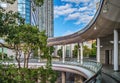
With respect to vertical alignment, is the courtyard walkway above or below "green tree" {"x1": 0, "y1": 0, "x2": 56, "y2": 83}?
below

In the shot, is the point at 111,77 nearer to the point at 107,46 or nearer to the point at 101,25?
the point at 101,25

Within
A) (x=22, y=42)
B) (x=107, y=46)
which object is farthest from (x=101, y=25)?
(x=107, y=46)

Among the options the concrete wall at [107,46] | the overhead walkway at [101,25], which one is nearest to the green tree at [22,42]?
the overhead walkway at [101,25]

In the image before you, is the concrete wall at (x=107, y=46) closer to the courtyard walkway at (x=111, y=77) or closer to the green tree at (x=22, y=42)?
the courtyard walkway at (x=111, y=77)

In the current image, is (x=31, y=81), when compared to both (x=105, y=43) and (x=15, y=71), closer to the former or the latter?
(x=15, y=71)

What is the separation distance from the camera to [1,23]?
547cm

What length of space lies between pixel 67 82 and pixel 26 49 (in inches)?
966

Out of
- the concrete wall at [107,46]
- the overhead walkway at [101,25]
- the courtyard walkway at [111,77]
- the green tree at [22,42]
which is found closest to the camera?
the green tree at [22,42]

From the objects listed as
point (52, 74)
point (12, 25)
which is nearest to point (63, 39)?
point (52, 74)

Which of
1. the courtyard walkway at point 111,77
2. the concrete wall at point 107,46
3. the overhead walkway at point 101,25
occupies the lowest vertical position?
the courtyard walkway at point 111,77

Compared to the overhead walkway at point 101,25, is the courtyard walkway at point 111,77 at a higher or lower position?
lower

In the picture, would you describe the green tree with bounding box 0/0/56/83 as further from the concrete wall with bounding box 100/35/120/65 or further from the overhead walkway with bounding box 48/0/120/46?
the concrete wall with bounding box 100/35/120/65

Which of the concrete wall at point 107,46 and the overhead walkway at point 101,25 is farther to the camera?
the concrete wall at point 107,46

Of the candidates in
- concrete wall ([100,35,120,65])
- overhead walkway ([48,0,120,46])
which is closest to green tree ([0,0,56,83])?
overhead walkway ([48,0,120,46])
